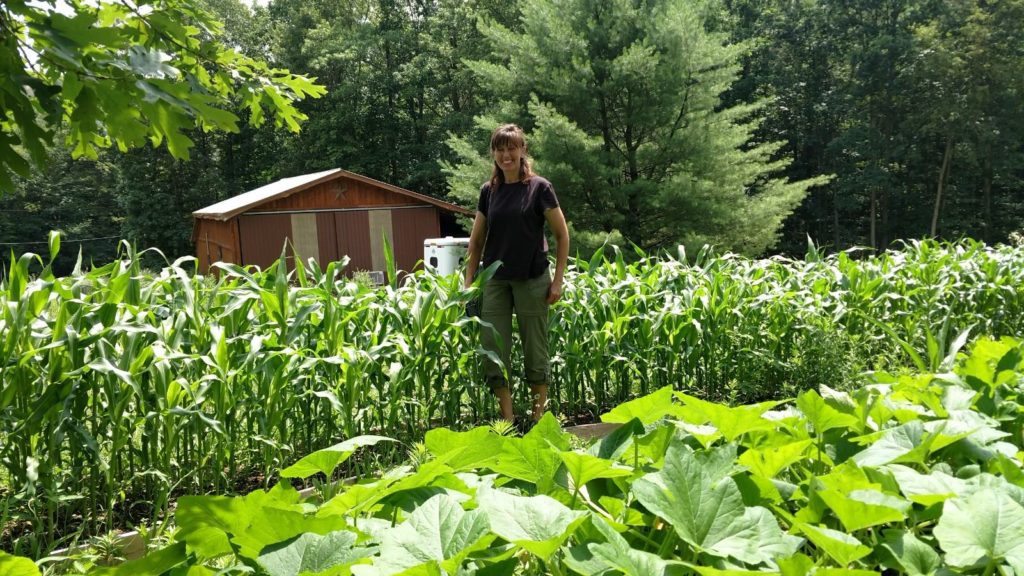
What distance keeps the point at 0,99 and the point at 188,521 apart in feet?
4.06

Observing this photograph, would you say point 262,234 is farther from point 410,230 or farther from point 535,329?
point 535,329

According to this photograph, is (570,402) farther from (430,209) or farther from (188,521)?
(430,209)

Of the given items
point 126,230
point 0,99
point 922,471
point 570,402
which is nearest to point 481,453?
point 922,471

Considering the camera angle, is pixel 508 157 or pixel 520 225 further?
pixel 520 225

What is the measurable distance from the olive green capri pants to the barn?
1736 centimetres

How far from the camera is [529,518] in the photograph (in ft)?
2.25

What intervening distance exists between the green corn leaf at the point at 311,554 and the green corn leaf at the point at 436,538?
2 cm

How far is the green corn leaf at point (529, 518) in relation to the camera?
0.65 metres

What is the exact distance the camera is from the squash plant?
64 cm

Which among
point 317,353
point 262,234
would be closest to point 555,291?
point 317,353

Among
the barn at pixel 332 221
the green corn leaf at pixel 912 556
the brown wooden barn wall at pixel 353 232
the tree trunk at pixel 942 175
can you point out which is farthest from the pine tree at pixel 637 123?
the tree trunk at pixel 942 175

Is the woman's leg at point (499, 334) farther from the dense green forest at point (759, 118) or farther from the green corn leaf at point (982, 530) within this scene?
the dense green forest at point (759, 118)

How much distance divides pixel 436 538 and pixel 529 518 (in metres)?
0.09

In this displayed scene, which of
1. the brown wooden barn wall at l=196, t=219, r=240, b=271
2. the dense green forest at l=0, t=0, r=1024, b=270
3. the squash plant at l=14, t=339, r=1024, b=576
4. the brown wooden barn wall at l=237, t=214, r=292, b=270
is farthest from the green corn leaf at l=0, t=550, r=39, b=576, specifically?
the brown wooden barn wall at l=196, t=219, r=240, b=271
